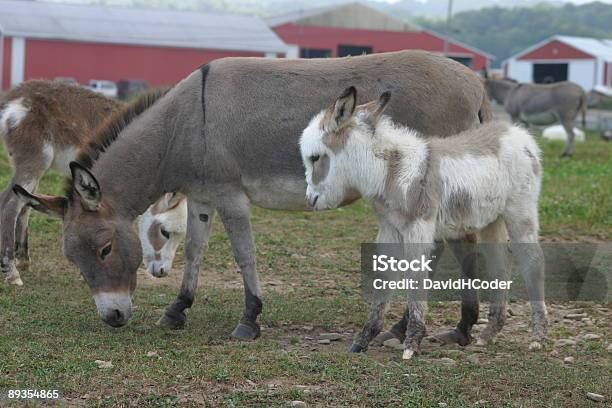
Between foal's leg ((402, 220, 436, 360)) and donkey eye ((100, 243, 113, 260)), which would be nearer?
foal's leg ((402, 220, 436, 360))

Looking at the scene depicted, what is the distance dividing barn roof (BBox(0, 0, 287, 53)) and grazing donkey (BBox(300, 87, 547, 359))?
41.0 m

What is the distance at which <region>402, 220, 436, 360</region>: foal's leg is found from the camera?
5.45m

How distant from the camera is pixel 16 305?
707 cm

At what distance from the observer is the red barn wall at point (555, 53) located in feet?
182

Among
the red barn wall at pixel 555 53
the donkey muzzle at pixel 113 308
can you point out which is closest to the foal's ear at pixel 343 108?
the donkey muzzle at pixel 113 308

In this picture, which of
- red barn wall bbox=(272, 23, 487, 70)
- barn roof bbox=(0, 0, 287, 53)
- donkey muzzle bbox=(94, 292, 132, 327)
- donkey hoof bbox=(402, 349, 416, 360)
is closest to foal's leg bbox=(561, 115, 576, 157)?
donkey hoof bbox=(402, 349, 416, 360)

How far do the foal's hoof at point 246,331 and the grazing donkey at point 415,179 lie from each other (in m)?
0.82

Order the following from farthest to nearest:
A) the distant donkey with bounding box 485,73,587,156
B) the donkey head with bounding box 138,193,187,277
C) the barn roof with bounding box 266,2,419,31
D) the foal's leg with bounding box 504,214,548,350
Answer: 1. the barn roof with bounding box 266,2,419,31
2. the distant donkey with bounding box 485,73,587,156
3. the donkey head with bounding box 138,193,187,277
4. the foal's leg with bounding box 504,214,548,350

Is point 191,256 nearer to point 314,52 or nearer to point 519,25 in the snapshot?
point 314,52

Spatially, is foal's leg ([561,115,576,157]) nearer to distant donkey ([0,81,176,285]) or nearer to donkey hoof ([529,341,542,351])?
distant donkey ([0,81,176,285])

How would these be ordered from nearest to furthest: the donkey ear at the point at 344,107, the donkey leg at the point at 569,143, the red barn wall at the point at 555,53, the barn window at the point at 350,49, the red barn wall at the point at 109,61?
the donkey ear at the point at 344,107 < the donkey leg at the point at 569,143 < the red barn wall at the point at 109,61 < the red barn wall at the point at 555,53 < the barn window at the point at 350,49

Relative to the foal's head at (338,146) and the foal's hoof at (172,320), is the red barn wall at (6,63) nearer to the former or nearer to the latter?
the foal's hoof at (172,320)

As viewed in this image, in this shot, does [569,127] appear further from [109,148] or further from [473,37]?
[473,37]

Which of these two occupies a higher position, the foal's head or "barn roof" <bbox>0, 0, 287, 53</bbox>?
"barn roof" <bbox>0, 0, 287, 53</bbox>
